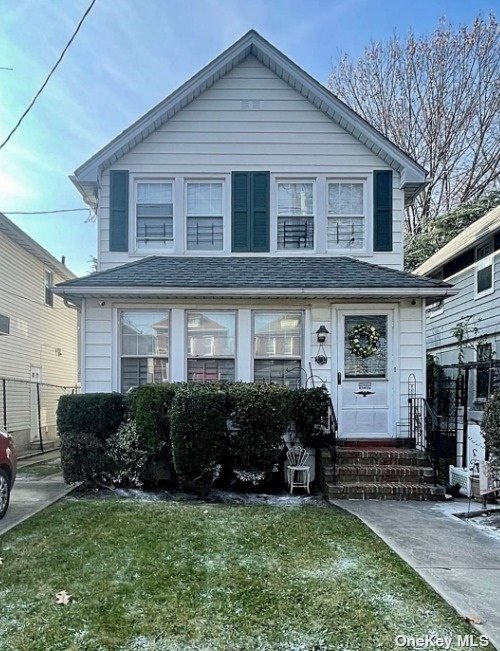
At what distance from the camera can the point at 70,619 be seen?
3.19 m

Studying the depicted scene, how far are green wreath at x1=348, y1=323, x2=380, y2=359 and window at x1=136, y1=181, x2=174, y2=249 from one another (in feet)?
12.0

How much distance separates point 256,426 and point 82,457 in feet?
8.10

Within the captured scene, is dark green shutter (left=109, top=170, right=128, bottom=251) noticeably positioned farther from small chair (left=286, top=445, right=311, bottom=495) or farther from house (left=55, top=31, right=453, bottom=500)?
small chair (left=286, top=445, right=311, bottom=495)

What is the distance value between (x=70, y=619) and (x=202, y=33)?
A: 997cm

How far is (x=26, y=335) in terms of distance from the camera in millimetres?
13953

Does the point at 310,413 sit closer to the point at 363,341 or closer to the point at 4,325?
the point at 363,341

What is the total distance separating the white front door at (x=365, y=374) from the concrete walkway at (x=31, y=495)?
4.41m

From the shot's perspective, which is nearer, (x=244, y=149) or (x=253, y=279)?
(x=253, y=279)

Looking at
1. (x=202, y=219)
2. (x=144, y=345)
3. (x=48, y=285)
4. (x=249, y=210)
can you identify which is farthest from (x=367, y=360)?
(x=48, y=285)

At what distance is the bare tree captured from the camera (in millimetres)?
20406

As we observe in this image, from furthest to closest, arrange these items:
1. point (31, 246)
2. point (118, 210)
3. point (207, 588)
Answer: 1. point (31, 246)
2. point (118, 210)
3. point (207, 588)

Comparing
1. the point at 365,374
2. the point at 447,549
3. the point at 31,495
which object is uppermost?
the point at 365,374

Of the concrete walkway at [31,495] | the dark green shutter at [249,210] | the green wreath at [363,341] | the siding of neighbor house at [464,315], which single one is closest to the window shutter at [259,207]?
the dark green shutter at [249,210]

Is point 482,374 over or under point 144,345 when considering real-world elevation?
under
